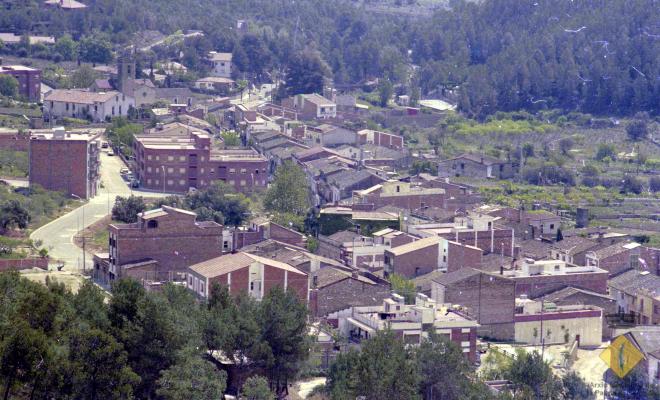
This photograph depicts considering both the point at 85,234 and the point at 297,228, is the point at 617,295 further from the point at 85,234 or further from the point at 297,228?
the point at 85,234

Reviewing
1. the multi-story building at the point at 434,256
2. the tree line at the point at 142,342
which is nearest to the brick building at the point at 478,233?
the multi-story building at the point at 434,256

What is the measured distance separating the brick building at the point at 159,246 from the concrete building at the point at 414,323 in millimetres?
2742

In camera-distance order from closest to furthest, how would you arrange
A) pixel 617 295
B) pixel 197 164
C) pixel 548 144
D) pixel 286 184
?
pixel 617 295
pixel 286 184
pixel 197 164
pixel 548 144

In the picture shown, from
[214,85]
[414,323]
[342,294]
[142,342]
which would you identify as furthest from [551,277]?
[214,85]

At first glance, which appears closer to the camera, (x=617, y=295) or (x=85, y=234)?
(x=617, y=295)

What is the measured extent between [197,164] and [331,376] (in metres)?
11.2

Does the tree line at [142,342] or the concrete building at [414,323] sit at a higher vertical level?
the tree line at [142,342]

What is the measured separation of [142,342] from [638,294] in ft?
24.7

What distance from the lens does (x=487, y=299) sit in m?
19.1

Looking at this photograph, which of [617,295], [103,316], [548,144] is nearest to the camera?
[103,316]

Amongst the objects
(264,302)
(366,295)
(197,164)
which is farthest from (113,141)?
(264,302)

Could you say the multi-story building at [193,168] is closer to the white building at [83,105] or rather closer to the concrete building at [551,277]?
the white building at [83,105]

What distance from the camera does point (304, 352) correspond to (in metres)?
16.2

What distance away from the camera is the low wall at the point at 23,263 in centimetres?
2003
